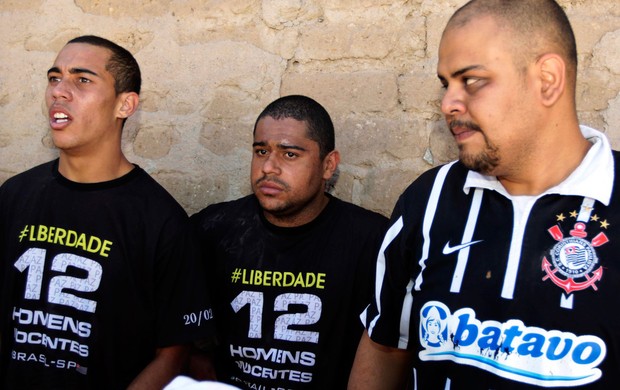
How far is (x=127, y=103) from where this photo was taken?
285 cm

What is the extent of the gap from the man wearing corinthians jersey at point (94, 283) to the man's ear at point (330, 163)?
715 mm

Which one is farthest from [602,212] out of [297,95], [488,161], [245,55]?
[245,55]

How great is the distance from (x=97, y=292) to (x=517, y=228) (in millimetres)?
1499

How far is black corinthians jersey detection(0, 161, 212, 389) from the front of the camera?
2.51 metres

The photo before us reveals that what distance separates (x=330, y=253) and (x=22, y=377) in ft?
4.08

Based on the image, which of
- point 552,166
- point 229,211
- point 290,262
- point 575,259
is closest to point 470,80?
point 552,166

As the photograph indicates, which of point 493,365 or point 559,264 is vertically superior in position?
point 559,264

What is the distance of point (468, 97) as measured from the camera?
Answer: 1917mm

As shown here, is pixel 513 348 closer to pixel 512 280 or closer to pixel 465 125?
pixel 512 280

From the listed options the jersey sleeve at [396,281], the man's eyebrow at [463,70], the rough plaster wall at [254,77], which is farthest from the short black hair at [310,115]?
the man's eyebrow at [463,70]

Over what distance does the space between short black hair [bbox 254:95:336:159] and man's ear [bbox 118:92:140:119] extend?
537mm

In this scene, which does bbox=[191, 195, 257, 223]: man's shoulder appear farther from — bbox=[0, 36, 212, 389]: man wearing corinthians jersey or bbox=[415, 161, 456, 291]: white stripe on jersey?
bbox=[415, 161, 456, 291]: white stripe on jersey

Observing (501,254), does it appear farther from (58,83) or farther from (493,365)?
(58,83)

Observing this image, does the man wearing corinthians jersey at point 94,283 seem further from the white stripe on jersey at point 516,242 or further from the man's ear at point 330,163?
the white stripe on jersey at point 516,242
